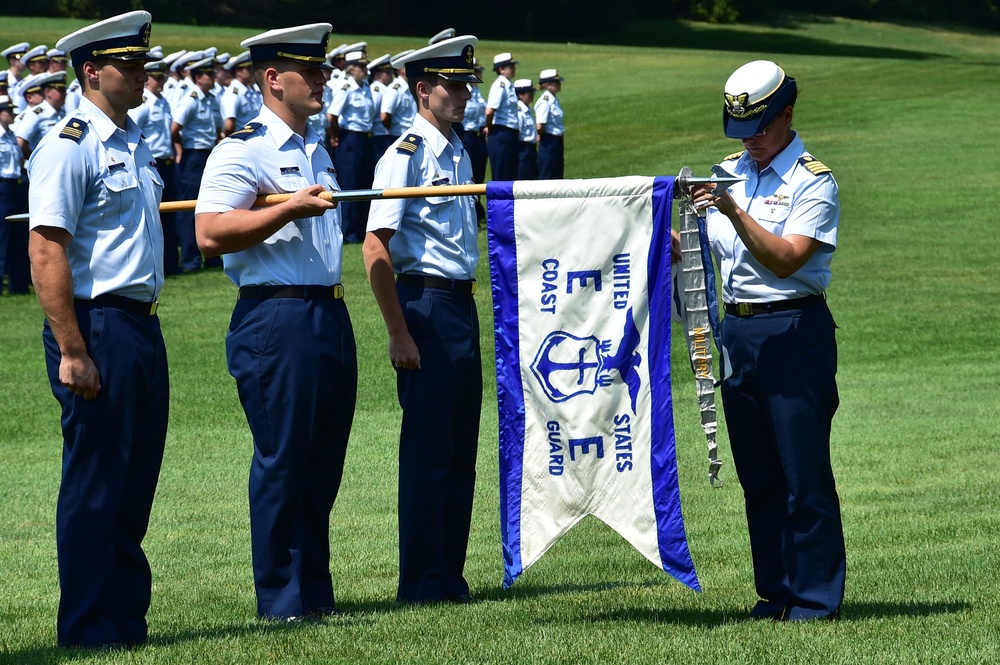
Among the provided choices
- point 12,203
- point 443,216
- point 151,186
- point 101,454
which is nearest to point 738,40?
point 12,203

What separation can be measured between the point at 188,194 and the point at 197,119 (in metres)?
1.04

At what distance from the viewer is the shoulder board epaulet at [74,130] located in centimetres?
524

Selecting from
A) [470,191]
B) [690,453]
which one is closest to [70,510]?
[470,191]

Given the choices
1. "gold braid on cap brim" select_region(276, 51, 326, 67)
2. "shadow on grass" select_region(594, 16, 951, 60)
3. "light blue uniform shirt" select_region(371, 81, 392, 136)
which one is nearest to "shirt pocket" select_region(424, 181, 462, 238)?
"gold braid on cap brim" select_region(276, 51, 326, 67)

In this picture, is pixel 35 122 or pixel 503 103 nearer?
pixel 35 122

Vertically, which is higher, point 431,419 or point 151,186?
point 151,186

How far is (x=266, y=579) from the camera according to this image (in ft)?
19.2

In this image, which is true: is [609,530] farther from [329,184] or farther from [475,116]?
[475,116]

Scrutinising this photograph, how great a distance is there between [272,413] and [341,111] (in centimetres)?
1716

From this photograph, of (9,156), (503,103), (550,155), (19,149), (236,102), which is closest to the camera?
(9,156)

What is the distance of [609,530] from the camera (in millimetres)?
8195

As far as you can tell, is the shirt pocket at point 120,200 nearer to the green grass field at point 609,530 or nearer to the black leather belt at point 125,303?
the black leather belt at point 125,303

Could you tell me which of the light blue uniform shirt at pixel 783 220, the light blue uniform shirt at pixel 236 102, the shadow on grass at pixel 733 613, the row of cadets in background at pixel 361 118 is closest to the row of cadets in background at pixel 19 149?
the light blue uniform shirt at pixel 236 102

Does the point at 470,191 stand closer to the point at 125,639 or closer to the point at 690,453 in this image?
the point at 125,639
